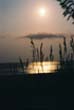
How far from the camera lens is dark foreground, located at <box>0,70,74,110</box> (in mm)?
14406

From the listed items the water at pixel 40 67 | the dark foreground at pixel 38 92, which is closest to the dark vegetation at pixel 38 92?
the dark foreground at pixel 38 92

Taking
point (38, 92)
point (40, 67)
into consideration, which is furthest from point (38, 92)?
point (40, 67)

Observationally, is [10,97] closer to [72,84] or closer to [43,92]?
[43,92]

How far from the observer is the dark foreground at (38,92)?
47.3 feet

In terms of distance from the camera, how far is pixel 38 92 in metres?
15.1

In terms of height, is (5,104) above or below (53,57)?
below

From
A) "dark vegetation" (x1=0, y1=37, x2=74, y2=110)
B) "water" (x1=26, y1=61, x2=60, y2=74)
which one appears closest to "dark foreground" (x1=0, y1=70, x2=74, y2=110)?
"dark vegetation" (x1=0, y1=37, x2=74, y2=110)

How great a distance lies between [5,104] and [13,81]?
1.41 meters

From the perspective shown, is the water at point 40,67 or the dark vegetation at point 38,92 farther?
the water at point 40,67

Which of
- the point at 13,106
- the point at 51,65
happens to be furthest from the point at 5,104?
the point at 51,65

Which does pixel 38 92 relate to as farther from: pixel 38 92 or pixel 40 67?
pixel 40 67

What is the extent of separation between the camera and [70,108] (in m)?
14.3

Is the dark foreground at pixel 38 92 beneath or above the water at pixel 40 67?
beneath

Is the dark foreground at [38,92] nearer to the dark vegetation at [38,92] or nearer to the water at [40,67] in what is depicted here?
the dark vegetation at [38,92]
